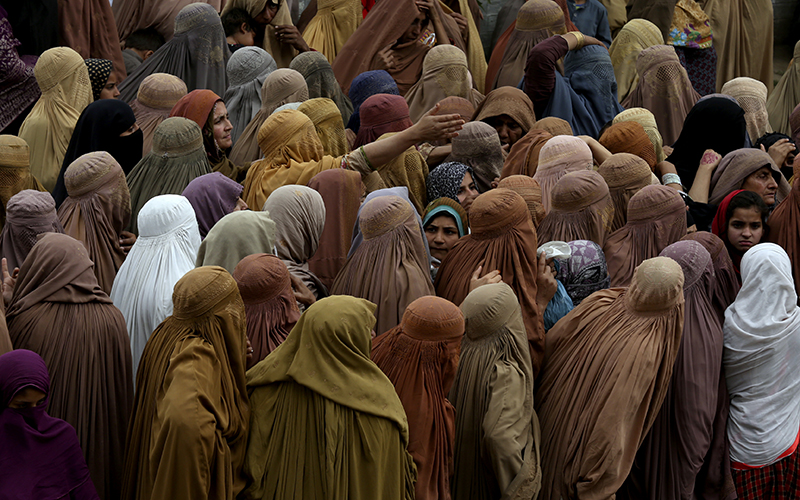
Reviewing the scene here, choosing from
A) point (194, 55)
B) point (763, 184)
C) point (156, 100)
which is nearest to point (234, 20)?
point (194, 55)

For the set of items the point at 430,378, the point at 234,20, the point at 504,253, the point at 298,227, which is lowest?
the point at 430,378

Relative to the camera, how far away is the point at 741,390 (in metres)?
4.32

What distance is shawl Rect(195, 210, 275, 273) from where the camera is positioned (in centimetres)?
419

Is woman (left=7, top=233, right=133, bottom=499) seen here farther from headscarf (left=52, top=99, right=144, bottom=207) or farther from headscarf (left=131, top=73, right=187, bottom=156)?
headscarf (left=131, top=73, right=187, bottom=156)

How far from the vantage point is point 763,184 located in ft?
18.5

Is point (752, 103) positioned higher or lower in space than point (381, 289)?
lower

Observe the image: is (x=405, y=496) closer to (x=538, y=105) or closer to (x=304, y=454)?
(x=304, y=454)

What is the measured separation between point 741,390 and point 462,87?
3086 millimetres

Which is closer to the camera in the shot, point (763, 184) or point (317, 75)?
point (763, 184)

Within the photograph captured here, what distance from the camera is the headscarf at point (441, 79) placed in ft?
21.8

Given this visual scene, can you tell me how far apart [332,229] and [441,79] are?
2.10m

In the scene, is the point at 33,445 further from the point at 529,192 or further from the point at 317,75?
the point at 317,75

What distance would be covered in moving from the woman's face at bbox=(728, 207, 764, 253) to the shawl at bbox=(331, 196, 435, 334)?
1.73 metres

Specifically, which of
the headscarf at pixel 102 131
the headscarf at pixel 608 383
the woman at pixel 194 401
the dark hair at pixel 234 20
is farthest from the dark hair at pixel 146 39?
the headscarf at pixel 608 383
